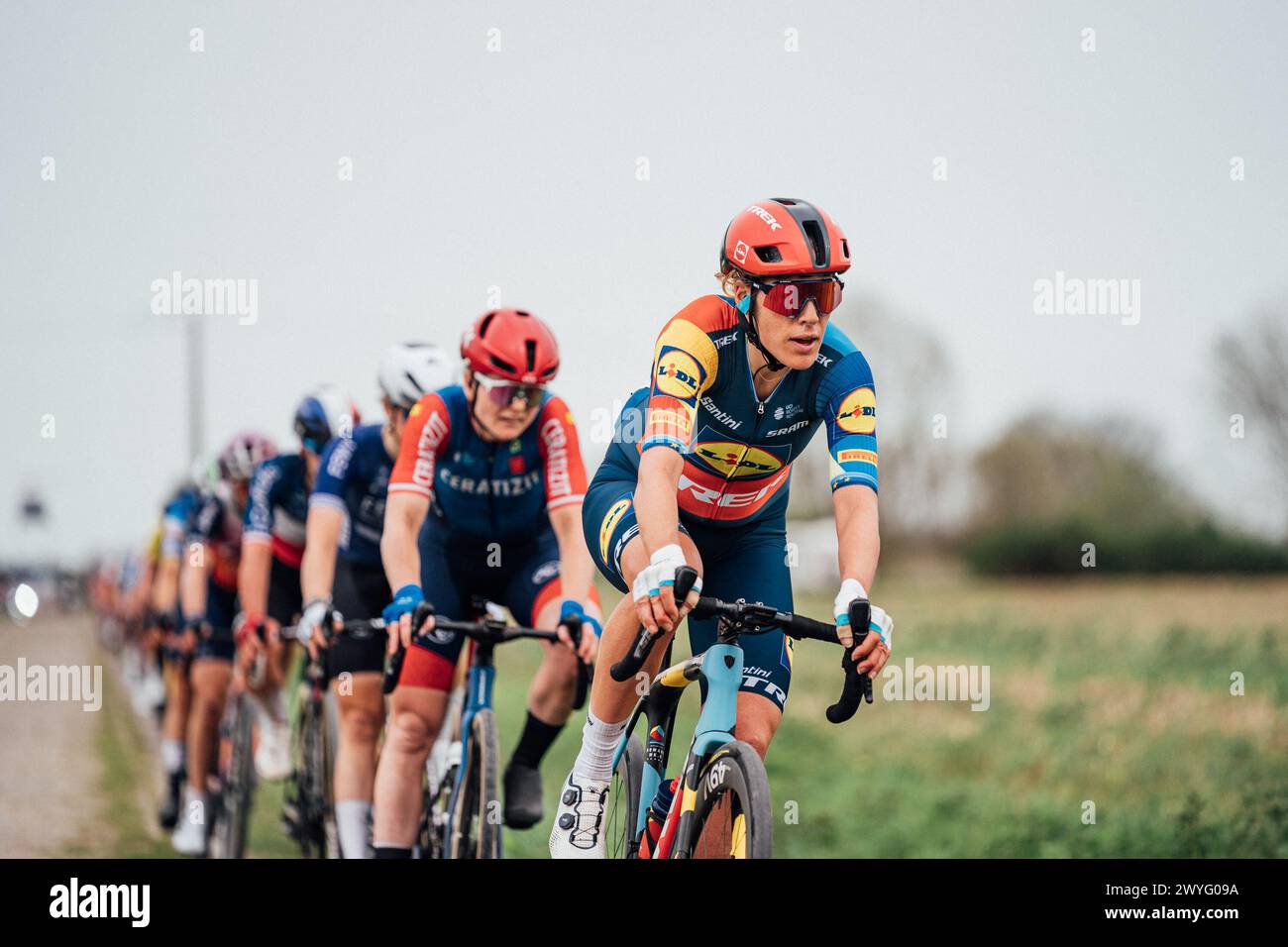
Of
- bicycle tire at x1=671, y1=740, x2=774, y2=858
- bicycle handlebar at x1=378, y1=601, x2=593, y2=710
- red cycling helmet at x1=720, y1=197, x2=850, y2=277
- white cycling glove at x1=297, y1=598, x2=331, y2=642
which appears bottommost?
bicycle tire at x1=671, y1=740, x2=774, y2=858

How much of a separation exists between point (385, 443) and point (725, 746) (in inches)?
140

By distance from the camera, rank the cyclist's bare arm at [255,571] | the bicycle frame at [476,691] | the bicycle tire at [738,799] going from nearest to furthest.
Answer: the bicycle tire at [738,799] → the bicycle frame at [476,691] → the cyclist's bare arm at [255,571]

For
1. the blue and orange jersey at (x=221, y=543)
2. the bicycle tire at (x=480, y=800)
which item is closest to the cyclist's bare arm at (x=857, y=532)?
the bicycle tire at (x=480, y=800)

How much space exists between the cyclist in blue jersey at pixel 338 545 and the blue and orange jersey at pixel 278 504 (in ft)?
3.85

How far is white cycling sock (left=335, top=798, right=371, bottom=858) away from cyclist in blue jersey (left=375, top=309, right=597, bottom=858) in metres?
0.44

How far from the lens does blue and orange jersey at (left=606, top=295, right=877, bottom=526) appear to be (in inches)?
171

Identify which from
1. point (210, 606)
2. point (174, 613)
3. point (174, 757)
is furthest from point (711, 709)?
point (174, 613)

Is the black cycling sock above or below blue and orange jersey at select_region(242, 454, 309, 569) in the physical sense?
below


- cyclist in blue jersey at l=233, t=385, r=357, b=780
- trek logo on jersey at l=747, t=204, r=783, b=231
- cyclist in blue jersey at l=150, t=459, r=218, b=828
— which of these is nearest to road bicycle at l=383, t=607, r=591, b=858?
trek logo on jersey at l=747, t=204, r=783, b=231

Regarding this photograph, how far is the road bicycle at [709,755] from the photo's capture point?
3836 mm

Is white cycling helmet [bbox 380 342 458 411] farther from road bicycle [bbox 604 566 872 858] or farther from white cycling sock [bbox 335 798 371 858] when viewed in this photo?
road bicycle [bbox 604 566 872 858]

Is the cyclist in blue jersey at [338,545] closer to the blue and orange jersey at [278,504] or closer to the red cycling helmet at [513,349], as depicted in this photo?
the red cycling helmet at [513,349]
